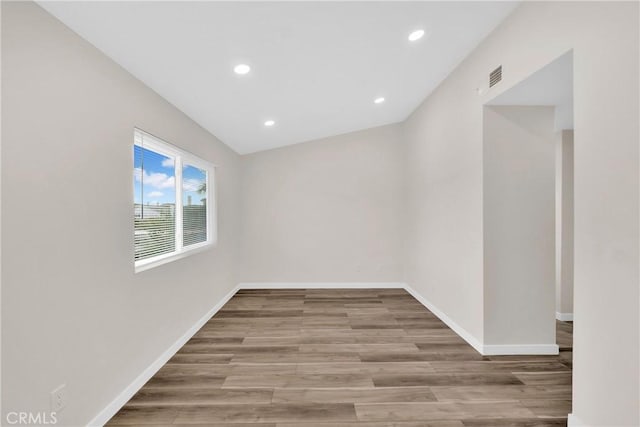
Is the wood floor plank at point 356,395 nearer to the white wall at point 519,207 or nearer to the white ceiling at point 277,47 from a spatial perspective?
the white wall at point 519,207

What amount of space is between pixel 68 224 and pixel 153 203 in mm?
1262

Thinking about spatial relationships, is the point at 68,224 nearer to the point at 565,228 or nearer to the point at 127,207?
the point at 127,207

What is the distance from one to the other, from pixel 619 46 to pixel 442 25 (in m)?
1.34

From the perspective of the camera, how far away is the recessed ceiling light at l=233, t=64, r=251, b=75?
2669mm

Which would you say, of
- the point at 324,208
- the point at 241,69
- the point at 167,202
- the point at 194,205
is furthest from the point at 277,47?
the point at 324,208

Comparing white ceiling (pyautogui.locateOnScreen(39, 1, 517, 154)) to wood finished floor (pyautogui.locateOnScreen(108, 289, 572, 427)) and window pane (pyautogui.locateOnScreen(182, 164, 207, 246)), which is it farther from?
wood finished floor (pyautogui.locateOnScreen(108, 289, 572, 427))

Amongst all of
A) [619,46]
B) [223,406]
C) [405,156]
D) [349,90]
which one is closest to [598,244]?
[619,46]

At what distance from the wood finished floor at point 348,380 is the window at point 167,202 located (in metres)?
1.03

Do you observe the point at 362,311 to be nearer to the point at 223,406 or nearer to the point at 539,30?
the point at 223,406

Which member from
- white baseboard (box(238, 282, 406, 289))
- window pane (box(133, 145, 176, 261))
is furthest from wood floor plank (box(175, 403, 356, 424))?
white baseboard (box(238, 282, 406, 289))

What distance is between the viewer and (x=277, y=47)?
2.48 meters

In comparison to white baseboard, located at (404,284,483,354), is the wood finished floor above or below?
below

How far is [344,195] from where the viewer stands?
5.98 m

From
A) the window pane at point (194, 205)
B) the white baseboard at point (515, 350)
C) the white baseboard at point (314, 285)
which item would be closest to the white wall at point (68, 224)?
the window pane at point (194, 205)
